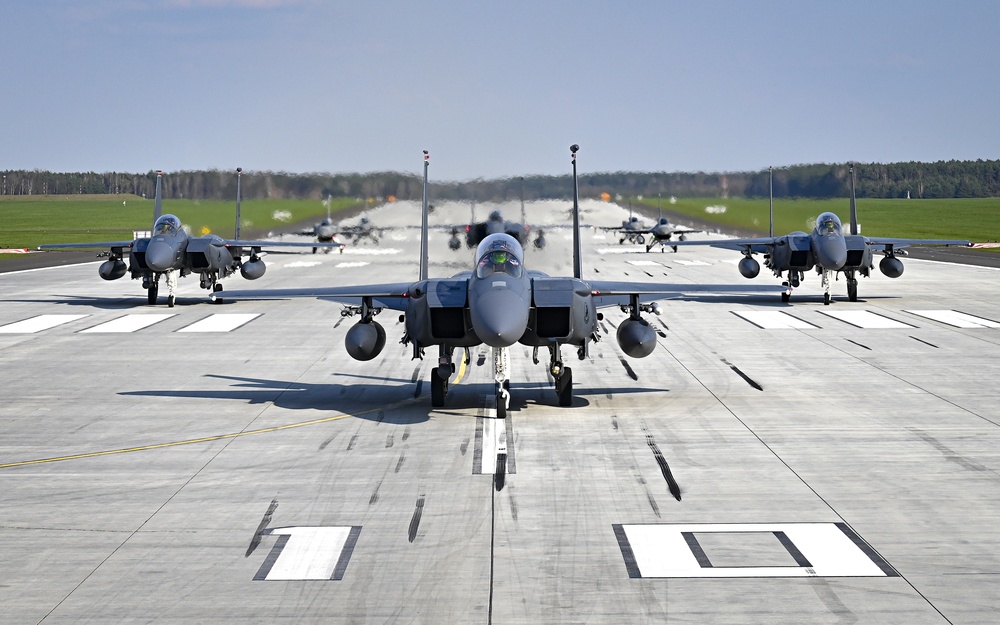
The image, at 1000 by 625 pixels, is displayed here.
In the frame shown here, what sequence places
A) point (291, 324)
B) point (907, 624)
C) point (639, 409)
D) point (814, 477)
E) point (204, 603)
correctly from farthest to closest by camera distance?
point (291, 324) → point (639, 409) → point (814, 477) → point (204, 603) → point (907, 624)

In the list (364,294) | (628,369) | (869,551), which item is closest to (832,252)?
(628,369)

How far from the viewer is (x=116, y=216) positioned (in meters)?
138

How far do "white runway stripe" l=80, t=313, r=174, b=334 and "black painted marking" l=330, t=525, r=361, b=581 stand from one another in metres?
23.9

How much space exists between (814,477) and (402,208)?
30939 millimetres

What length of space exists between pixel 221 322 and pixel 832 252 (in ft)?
73.1

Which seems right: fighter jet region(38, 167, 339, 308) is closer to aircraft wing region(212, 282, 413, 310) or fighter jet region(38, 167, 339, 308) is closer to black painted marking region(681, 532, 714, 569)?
aircraft wing region(212, 282, 413, 310)

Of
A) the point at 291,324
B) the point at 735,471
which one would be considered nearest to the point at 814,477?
the point at 735,471

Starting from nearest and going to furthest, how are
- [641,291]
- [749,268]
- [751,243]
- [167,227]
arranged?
[641,291] → [167,227] → [751,243] → [749,268]

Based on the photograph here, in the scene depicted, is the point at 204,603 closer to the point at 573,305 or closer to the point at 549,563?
the point at 549,563

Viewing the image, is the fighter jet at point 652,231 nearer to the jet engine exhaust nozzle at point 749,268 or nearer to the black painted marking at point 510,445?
the jet engine exhaust nozzle at point 749,268

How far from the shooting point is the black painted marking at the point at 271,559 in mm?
11398

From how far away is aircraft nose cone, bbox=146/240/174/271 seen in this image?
39.3 meters

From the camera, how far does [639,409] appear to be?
20.9 meters

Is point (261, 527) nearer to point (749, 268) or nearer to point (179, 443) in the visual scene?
point (179, 443)
